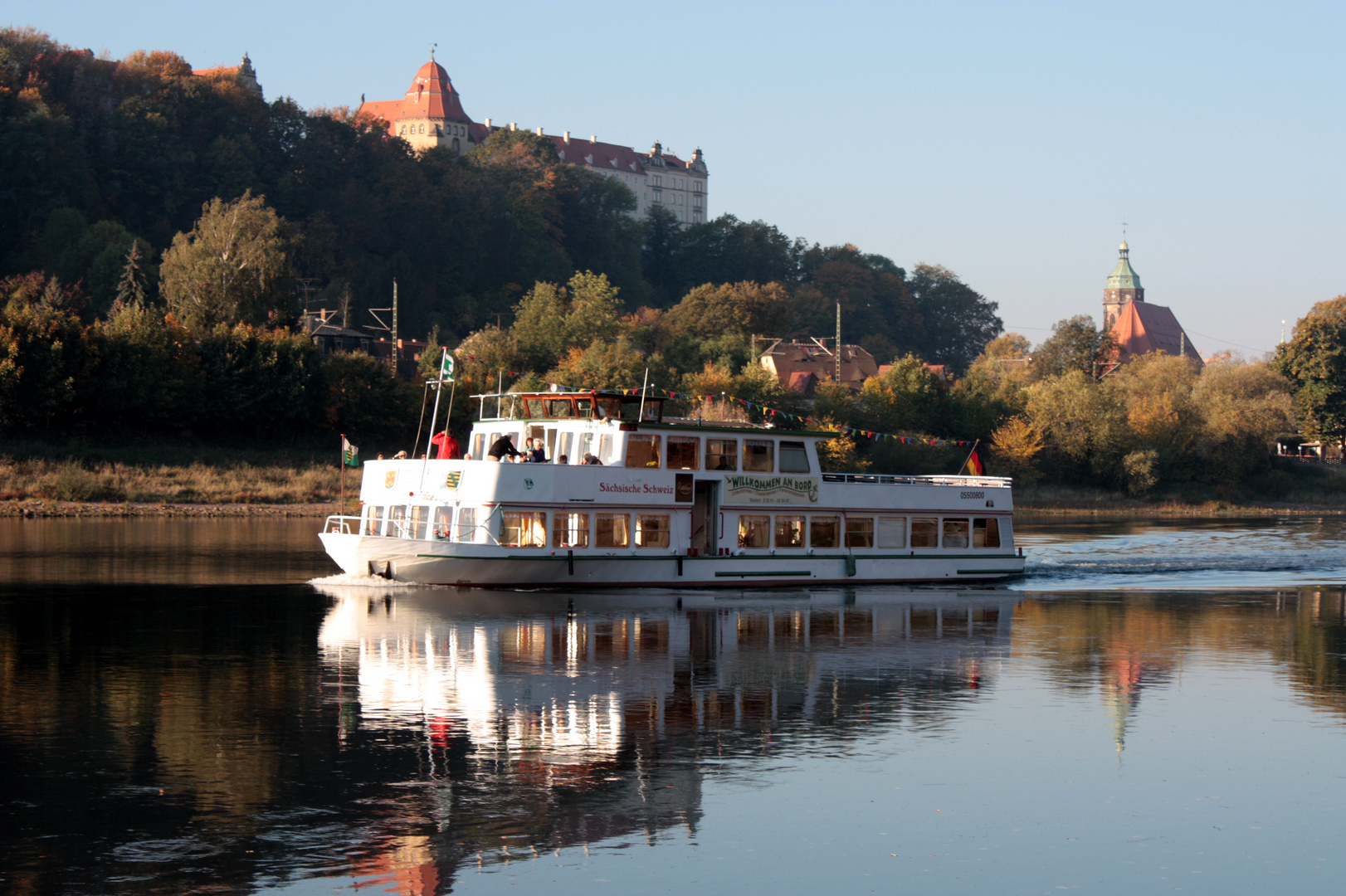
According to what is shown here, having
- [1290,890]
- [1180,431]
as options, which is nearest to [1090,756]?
[1290,890]

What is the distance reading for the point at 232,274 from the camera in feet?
308

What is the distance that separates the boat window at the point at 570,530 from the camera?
33688mm

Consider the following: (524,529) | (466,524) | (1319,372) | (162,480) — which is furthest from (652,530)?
(1319,372)

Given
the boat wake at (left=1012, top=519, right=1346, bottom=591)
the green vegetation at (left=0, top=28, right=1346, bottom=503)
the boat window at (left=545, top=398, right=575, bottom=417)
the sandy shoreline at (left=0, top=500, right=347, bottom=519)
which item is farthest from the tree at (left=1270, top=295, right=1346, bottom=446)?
the boat window at (left=545, top=398, right=575, bottom=417)

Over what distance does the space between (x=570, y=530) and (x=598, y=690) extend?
42.4 ft

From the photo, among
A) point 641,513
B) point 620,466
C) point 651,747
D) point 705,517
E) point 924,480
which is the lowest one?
point 651,747

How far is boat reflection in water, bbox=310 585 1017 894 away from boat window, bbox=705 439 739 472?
3.47m

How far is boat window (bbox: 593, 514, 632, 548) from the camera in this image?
34.2 m

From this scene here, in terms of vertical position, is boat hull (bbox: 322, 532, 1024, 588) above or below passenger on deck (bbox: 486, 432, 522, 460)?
below

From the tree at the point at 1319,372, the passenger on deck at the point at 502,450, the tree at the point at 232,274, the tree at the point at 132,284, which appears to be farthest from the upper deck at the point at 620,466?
the tree at the point at 1319,372

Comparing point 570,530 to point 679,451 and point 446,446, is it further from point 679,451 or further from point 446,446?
point 446,446

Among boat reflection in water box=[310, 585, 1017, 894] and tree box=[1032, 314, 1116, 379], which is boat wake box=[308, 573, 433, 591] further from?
tree box=[1032, 314, 1116, 379]

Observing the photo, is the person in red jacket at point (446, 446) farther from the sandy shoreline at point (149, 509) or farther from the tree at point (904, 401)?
the tree at point (904, 401)

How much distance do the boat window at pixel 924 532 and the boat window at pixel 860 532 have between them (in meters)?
1.42
